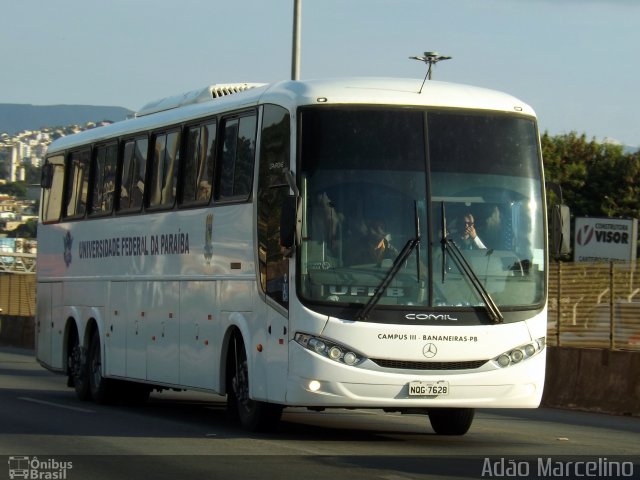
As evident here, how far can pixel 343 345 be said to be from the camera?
13320 millimetres

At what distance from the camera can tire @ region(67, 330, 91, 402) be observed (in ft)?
67.2

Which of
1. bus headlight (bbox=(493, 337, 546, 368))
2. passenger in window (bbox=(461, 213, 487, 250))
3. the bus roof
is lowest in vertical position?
bus headlight (bbox=(493, 337, 546, 368))

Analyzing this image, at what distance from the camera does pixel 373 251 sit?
13539 mm

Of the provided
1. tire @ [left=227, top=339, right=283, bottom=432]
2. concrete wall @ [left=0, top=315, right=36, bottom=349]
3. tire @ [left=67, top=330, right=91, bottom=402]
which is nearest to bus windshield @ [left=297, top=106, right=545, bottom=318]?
tire @ [left=227, top=339, right=283, bottom=432]

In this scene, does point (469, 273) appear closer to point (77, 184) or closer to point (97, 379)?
point (97, 379)

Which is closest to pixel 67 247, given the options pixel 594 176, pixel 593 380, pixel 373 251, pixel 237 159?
pixel 237 159

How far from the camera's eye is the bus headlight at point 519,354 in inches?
542

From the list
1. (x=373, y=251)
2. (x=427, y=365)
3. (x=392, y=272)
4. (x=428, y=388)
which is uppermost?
(x=373, y=251)

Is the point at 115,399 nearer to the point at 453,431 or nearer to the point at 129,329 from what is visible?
the point at 129,329

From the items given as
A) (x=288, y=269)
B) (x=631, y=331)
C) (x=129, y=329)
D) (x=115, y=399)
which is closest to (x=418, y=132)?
(x=288, y=269)

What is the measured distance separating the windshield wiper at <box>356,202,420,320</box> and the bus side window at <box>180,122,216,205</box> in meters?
3.19

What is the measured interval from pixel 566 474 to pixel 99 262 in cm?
977

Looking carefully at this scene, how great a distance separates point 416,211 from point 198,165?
3598 millimetres

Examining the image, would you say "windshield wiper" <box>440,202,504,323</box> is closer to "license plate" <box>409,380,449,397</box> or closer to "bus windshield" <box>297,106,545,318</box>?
"bus windshield" <box>297,106,545,318</box>
